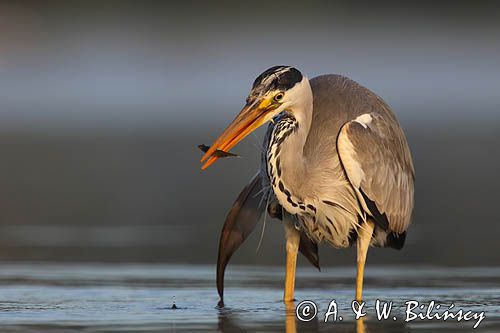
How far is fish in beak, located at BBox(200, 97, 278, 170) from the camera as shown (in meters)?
9.36

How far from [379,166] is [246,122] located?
4.30ft

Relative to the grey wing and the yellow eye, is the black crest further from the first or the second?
the grey wing

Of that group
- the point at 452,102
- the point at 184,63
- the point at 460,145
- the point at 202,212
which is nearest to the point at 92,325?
the point at 202,212

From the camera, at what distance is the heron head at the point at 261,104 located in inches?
368

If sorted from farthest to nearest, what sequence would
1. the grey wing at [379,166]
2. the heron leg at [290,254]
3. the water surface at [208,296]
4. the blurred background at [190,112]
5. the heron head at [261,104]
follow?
the blurred background at [190,112]
the heron leg at [290,254]
the grey wing at [379,166]
the heron head at [261,104]
the water surface at [208,296]

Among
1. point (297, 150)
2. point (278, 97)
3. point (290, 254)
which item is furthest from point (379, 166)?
point (278, 97)

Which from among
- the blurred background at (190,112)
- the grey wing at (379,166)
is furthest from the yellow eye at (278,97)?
the blurred background at (190,112)

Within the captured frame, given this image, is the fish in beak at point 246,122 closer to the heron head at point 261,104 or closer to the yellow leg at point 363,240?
the heron head at point 261,104

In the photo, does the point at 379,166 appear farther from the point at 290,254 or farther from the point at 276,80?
the point at 276,80

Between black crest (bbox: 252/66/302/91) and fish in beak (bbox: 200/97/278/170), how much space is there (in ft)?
0.28

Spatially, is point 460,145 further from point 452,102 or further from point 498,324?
point 498,324

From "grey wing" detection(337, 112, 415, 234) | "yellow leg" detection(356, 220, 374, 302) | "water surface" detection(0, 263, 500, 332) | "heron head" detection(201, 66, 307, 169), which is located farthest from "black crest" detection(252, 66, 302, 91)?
"water surface" detection(0, 263, 500, 332)

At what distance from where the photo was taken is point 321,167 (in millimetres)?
9820

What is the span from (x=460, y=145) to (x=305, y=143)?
12.8 m
